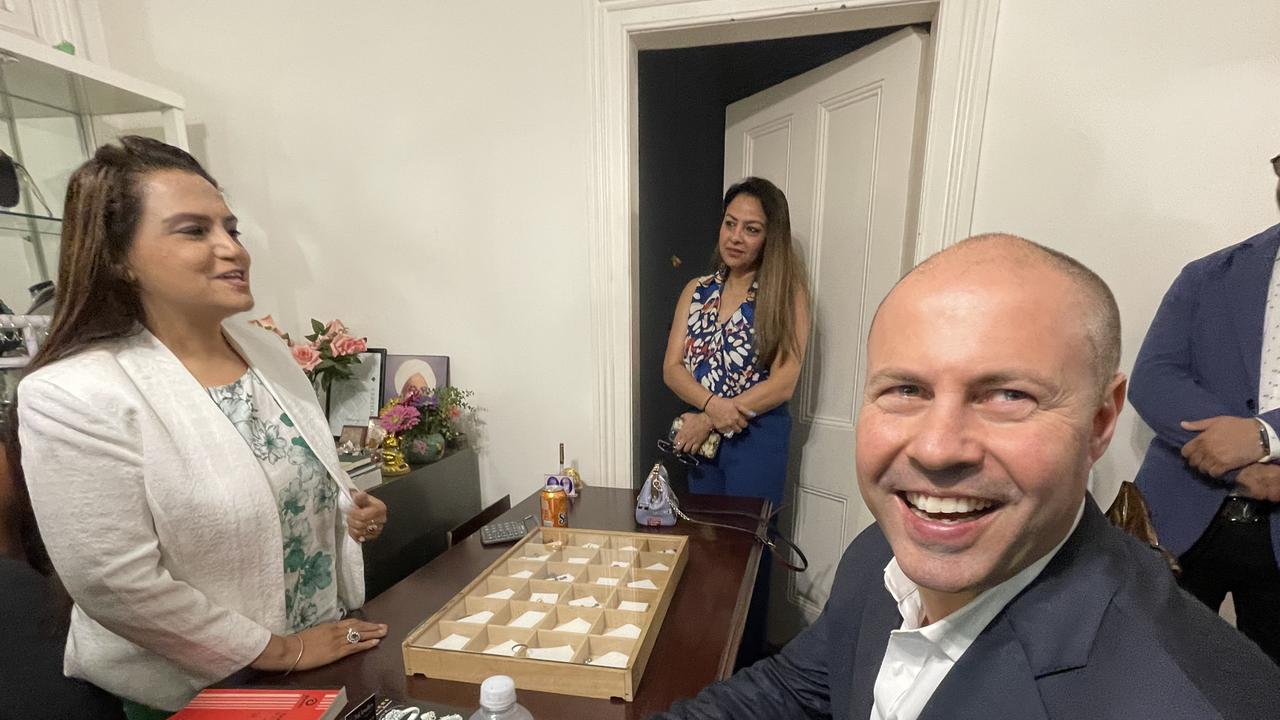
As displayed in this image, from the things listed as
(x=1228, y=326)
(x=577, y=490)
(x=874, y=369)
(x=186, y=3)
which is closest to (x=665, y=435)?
(x=577, y=490)

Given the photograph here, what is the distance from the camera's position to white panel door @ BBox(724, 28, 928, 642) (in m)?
1.76

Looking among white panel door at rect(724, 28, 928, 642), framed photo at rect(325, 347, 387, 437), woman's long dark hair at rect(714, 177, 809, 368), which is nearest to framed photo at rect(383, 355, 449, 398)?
framed photo at rect(325, 347, 387, 437)

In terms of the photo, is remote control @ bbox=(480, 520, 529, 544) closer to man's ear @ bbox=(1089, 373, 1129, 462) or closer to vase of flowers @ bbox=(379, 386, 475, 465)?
vase of flowers @ bbox=(379, 386, 475, 465)

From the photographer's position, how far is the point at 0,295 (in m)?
1.43

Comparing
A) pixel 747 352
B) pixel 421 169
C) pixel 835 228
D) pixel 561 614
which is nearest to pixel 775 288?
pixel 747 352

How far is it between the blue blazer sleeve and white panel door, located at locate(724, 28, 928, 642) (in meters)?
0.65

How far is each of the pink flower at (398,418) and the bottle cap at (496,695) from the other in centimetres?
121

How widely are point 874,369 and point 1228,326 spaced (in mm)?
1168

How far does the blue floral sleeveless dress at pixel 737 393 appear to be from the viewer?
177 cm

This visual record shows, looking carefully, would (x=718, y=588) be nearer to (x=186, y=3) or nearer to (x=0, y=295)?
(x=0, y=295)

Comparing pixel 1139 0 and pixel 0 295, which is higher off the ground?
pixel 1139 0

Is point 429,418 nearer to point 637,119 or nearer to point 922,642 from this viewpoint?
point 637,119

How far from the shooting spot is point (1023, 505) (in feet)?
1.71

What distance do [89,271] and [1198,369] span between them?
2.18 m
